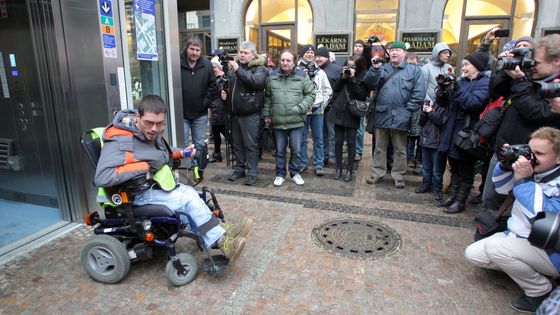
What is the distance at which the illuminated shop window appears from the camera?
406 inches

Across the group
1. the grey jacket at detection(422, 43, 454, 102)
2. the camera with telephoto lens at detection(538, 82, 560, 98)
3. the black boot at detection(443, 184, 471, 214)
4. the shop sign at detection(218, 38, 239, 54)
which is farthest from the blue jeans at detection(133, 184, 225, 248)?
the shop sign at detection(218, 38, 239, 54)

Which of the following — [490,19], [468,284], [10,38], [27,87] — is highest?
[490,19]

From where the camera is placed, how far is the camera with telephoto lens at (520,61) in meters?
2.93

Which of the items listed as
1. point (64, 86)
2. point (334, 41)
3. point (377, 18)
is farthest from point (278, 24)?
point (64, 86)

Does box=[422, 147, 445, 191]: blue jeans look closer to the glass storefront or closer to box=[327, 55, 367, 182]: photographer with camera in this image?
box=[327, 55, 367, 182]: photographer with camera

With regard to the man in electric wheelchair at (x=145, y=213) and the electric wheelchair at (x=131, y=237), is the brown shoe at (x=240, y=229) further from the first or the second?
the electric wheelchair at (x=131, y=237)

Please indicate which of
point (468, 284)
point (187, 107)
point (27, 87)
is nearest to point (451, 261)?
point (468, 284)

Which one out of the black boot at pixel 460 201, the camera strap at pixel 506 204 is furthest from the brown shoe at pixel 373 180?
the camera strap at pixel 506 204

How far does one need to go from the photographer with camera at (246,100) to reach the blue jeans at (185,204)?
226 cm

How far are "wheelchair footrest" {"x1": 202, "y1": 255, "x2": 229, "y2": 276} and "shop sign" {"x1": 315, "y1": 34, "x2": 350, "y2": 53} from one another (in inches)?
352

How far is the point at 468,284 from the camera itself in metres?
2.88

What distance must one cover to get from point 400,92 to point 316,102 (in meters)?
1.26

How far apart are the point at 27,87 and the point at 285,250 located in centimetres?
336

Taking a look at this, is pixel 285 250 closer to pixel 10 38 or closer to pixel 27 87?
pixel 27 87
